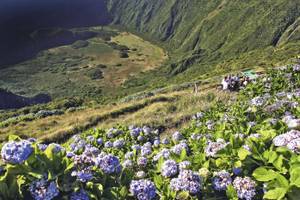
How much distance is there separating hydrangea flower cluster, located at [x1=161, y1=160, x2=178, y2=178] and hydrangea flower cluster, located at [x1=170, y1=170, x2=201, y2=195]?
0.33 m

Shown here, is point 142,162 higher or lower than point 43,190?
lower

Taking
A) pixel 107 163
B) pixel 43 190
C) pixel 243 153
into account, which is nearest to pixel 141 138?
pixel 107 163

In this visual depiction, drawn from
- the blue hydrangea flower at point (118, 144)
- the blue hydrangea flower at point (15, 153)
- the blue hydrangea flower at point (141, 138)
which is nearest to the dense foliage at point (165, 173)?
the blue hydrangea flower at point (15, 153)

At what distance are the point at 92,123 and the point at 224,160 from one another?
19.8 meters

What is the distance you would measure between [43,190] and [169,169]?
1.45m

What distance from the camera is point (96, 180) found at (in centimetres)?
485

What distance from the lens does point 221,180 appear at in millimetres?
4914

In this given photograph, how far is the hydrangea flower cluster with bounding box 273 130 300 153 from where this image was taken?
496cm

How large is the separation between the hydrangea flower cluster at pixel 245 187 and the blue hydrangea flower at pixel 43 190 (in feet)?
5.74

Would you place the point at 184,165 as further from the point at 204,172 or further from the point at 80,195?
the point at 80,195

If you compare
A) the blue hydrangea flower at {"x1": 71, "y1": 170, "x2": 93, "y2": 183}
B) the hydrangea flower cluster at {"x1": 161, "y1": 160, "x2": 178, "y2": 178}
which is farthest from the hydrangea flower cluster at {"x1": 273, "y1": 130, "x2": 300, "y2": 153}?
the blue hydrangea flower at {"x1": 71, "y1": 170, "x2": 93, "y2": 183}

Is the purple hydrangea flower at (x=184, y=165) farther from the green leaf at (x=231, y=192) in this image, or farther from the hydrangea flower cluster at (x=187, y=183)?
the green leaf at (x=231, y=192)

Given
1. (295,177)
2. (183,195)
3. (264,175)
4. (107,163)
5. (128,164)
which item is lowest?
(128,164)

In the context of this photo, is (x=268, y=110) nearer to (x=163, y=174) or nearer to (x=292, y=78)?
(x=292, y=78)
